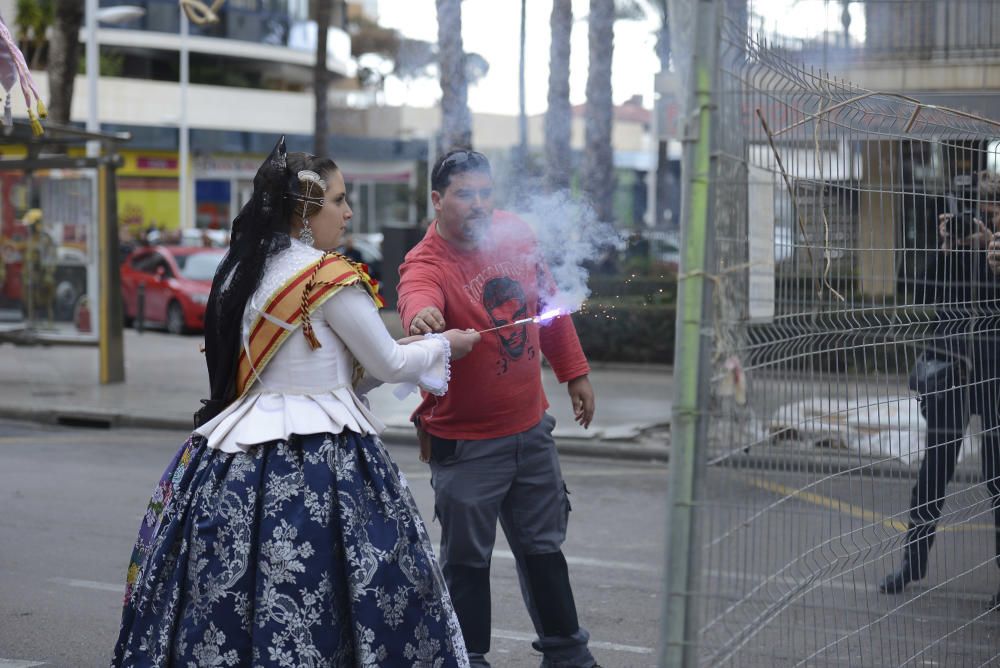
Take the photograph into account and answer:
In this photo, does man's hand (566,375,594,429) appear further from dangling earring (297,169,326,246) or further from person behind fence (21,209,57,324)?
person behind fence (21,209,57,324)

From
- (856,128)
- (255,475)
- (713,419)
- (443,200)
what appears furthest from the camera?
(443,200)

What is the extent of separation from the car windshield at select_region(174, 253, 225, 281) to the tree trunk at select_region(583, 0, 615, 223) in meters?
6.47

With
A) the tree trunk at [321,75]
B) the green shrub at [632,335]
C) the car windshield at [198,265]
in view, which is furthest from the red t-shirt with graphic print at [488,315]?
the tree trunk at [321,75]

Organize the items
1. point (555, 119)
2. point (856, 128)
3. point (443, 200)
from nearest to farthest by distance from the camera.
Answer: point (856, 128)
point (443, 200)
point (555, 119)

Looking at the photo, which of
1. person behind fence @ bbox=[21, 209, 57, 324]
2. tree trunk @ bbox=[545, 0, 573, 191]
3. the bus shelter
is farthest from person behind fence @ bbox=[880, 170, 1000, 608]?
person behind fence @ bbox=[21, 209, 57, 324]

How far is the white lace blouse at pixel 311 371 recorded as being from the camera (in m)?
3.53

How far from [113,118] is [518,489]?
3748 cm

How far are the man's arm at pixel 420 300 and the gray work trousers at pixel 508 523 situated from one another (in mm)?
459

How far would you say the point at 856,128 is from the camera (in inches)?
121

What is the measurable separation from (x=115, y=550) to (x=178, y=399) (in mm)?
6320

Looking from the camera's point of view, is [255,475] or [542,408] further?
[542,408]

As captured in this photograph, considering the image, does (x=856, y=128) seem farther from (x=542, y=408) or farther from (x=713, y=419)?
(x=542, y=408)

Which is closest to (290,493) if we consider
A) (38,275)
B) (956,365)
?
(956,365)

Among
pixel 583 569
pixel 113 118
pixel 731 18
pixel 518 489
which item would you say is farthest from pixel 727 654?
pixel 113 118
